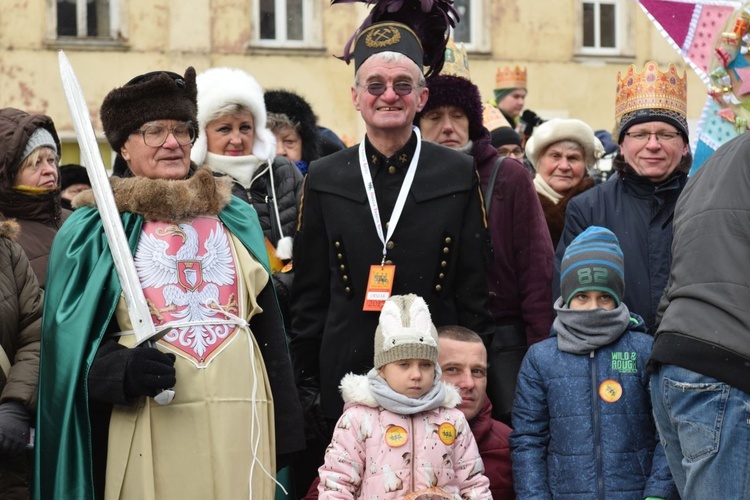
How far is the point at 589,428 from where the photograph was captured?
233 inches

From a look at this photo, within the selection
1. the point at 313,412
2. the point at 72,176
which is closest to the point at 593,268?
the point at 313,412

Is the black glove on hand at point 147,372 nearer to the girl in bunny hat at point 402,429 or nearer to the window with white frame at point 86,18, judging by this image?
the girl in bunny hat at point 402,429

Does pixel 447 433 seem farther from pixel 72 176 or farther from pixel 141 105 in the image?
pixel 72 176

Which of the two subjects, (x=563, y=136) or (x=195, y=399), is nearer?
(x=195, y=399)

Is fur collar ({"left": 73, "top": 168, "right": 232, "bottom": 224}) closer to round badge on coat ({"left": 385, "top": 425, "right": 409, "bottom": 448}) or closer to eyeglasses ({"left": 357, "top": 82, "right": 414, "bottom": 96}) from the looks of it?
eyeglasses ({"left": 357, "top": 82, "right": 414, "bottom": 96})

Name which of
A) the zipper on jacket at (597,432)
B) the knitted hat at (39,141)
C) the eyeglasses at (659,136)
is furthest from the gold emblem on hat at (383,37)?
the knitted hat at (39,141)

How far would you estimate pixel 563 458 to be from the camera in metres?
5.94

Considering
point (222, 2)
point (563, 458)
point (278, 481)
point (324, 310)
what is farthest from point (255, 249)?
point (222, 2)

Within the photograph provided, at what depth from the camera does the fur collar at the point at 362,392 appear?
5648 millimetres

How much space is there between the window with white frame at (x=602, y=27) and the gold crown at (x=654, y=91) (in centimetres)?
1678

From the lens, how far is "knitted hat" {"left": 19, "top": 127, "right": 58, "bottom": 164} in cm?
700

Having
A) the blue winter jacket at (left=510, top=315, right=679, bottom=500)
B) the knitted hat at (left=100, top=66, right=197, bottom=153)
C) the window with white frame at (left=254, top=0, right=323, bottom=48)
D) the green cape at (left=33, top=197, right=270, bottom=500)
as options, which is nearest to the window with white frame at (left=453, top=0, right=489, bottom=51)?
the window with white frame at (left=254, top=0, right=323, bottom=48)

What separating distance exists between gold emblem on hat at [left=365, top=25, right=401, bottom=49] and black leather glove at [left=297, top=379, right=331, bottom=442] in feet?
4.77

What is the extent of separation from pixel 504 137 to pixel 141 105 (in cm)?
436
